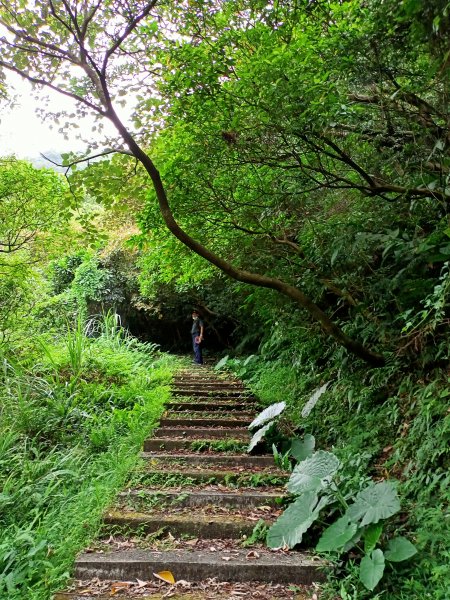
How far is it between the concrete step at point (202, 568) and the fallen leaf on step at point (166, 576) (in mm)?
26

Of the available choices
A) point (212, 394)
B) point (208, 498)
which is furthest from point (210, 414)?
point (208, 498)

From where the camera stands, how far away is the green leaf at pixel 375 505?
2461 millimetres

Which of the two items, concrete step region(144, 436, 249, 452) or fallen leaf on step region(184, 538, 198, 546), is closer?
fallen leaf on step region(184, 538, 198, 546)

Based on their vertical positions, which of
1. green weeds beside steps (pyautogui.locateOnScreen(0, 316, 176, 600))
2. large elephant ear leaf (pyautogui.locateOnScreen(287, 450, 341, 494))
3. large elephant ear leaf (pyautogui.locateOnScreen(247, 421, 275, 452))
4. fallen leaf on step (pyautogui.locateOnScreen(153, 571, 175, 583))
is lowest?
fallen leaf on step (pyautogui.locateOnScreen(153, 571, 175, 583))

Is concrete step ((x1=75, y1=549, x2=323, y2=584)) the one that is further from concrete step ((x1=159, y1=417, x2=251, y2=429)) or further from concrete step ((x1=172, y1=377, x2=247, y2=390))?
concrete step ((x1=172, y1=377, x2=247, y2=390))

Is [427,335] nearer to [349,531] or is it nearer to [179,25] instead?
[349,531]

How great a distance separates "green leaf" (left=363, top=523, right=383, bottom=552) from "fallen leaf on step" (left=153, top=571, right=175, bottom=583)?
111cm

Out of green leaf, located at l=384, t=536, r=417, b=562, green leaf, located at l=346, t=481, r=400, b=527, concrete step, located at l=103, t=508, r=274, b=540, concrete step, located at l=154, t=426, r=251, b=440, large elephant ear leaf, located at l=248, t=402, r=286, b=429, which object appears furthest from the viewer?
concrete step, located at l=154, t=426, r=251, b=440

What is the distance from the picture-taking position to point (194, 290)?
40.3 feet

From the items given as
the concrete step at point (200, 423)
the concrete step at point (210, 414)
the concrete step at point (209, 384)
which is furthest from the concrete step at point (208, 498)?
the concrete step at point (209, 384)

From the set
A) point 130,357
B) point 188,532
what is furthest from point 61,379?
point 188,532

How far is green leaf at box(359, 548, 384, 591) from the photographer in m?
2.25

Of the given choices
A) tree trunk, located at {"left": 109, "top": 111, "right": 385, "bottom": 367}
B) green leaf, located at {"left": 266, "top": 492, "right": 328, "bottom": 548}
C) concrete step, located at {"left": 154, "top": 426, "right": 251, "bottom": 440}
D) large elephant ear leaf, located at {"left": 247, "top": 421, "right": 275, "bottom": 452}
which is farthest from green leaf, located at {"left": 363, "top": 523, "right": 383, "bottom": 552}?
concrete step, located at {"left": 154, "top": 426, "right": 251, "bottom": 440}

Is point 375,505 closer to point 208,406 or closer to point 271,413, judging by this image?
point 271,413
